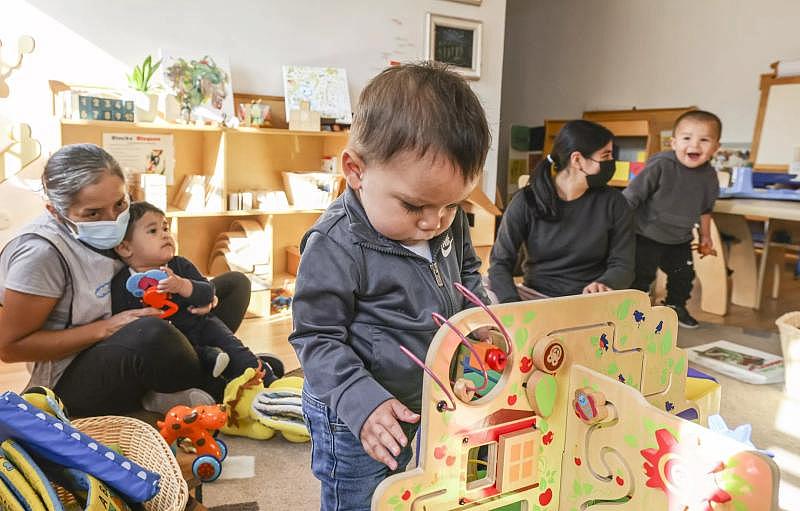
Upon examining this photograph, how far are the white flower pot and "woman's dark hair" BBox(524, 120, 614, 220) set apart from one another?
1.71 m

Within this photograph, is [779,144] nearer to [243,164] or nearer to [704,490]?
→ [243,164]

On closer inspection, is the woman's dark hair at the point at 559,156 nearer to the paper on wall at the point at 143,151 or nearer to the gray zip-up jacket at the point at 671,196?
the gray zip-up jacket at the point at 671,196

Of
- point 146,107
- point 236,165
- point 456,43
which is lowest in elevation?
point 236,165

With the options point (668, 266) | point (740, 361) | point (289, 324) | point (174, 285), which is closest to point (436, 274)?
point (174, 285)

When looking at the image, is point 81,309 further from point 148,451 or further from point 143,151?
point 143,151

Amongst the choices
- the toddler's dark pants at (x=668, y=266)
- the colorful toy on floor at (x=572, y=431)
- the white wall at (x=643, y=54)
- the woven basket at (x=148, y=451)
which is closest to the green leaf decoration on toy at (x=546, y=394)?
the colorful toy on floor at (x=572, y=431)

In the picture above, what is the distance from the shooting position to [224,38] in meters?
2.98

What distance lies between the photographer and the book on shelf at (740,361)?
7.51 feet

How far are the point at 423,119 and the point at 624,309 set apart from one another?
40 centimetres

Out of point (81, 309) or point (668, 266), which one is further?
point (668, 266)

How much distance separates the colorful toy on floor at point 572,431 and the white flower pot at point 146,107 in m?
2.32

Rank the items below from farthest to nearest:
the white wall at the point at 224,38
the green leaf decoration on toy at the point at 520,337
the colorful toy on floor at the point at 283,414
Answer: the white wall at the point at 224,38, the colorful toy on floor at the point at 283,414, the green leaf decoration on toy at the point at 520,337

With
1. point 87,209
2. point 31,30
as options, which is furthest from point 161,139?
point 87,209

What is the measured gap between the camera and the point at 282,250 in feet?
11.0
